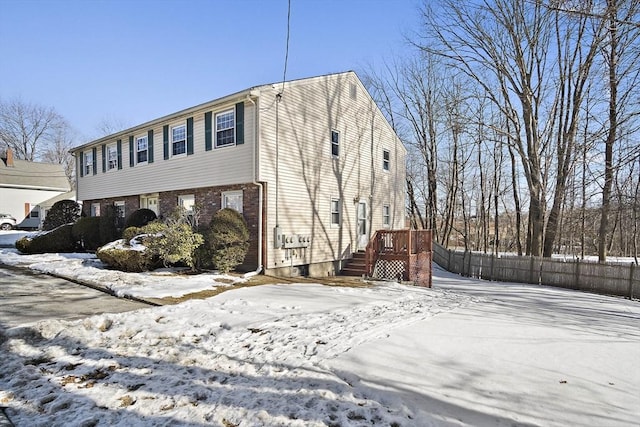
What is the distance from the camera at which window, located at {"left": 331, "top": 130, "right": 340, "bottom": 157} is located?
1431 centimetres

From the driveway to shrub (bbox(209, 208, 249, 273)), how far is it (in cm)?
314

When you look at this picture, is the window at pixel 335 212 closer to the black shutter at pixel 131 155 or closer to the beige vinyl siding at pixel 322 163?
the beige vinyl siding at pixel 322 163

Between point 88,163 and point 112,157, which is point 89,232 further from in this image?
point 88,163

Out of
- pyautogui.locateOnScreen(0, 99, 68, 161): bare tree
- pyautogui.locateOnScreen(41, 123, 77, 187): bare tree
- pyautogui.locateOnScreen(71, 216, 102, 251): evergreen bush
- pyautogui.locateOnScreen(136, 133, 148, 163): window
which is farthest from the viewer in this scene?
pyautogui.locateOnScreen(41, 123, 77, 187): bare tree

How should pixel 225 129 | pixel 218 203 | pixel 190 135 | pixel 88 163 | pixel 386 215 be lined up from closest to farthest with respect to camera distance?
pixel 225 129 → pixel 218 203 → pixel 190 135 → pixel 386 215 → pixel 88 163

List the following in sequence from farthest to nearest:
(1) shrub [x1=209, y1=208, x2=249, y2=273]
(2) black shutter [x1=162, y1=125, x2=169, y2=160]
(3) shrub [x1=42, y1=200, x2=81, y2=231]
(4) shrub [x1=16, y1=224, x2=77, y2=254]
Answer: (3) shrub [x1=42, y1=200, x2=81, y2=231] < (4) shrub [x1=16, y1=224, x2=77, y2=254] < (2) black shutter [x1=162, y1=125, x2=169, y2=160] < (1) shrub [x1=209, y1=208, x2=249, y2=273]

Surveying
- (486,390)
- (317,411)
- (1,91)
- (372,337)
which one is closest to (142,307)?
(372,337)

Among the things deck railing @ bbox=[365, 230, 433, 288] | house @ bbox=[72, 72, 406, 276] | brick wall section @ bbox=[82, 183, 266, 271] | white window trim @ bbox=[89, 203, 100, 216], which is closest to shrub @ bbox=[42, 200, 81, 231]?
white window trim @ bbox=[89, 203, 100, 216]

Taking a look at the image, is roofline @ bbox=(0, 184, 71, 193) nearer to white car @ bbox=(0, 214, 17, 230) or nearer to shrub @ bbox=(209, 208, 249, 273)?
white car @ bbox=(0, 214, 17, 230)

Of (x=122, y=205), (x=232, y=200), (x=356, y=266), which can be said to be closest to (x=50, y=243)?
(x=122, y=205)

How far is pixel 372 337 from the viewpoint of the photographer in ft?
17.0

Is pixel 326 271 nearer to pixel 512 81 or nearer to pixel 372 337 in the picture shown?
pixel 372 337

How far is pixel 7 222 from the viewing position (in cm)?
2928

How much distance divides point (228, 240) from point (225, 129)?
386cm
